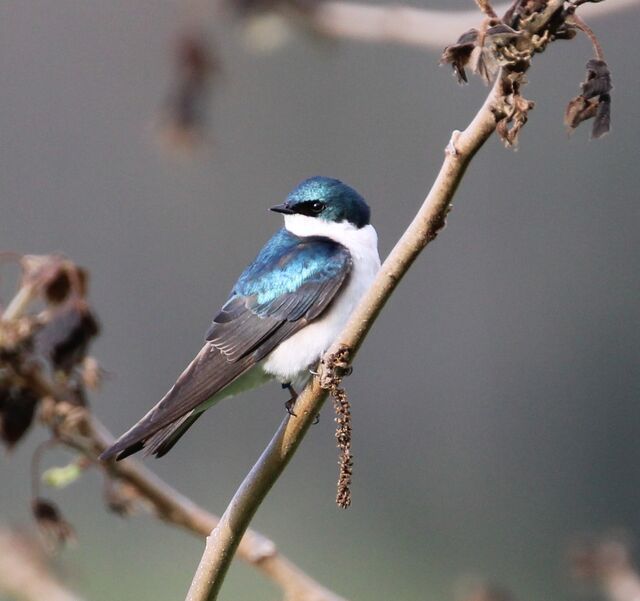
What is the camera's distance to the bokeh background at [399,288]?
18.6 ft

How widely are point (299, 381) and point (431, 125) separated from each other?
492cm

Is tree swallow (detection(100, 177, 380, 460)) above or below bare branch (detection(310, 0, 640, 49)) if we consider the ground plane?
below

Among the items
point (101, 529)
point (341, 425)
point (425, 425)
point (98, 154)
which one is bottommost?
point (101, 529)

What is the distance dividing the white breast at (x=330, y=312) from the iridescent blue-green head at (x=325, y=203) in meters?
0.01

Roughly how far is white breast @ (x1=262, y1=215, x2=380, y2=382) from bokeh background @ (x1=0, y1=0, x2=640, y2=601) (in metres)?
3.11

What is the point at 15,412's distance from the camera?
1465 millimetres

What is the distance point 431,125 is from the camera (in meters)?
6.70

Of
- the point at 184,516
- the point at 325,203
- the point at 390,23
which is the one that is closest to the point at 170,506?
the point at 184,516

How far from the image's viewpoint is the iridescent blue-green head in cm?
209

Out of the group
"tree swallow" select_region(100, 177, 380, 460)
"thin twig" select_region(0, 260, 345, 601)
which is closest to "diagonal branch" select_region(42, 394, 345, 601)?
"thin twig" select_region(0, 260, 345, 601)

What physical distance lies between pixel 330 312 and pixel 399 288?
157 inches

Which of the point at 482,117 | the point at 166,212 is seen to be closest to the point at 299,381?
the point at 482,117

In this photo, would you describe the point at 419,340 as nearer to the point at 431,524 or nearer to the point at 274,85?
the point at 431,524

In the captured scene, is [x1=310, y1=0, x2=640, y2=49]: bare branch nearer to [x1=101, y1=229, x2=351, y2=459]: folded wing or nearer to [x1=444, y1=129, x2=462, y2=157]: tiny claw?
[x1=101, y1=229, x2=351, y2=459]: folded wing
